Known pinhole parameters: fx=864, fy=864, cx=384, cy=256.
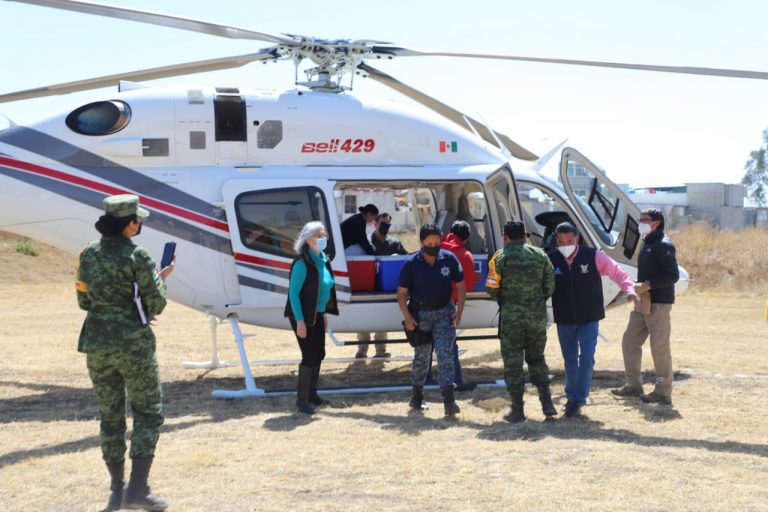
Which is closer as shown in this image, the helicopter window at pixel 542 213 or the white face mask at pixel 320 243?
the white face mask at pixel 320 243

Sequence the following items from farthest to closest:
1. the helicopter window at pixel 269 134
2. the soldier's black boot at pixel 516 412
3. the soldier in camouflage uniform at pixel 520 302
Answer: the helicopter window at pixel 269 134 < the soldier's black boot at pixel 516 412 < the soldier in camouflage uniform at pixel 520 302

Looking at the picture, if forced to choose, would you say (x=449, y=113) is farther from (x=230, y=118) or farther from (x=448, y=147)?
(x=230, y=118)

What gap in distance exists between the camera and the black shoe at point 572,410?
7648 mm

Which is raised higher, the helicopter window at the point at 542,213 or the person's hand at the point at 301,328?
the helicopter window at the point at 542,213

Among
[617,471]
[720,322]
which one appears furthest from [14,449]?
[720,322]

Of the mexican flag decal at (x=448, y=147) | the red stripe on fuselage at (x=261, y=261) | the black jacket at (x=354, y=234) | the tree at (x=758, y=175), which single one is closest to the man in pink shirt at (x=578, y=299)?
the mexican flag decal at (x=448, y=147)

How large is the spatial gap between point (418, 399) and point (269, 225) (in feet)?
8.28

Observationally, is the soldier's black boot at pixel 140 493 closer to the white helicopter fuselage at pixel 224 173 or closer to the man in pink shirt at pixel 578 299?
the man in pink shirt at pixel 578 299

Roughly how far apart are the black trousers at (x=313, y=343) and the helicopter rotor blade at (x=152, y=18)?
9.27 feet

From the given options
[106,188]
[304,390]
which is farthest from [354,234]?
[106,188]

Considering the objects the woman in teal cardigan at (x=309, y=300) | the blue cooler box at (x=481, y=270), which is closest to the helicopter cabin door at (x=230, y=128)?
the woman in teal cardigan at (x=309, y=300)

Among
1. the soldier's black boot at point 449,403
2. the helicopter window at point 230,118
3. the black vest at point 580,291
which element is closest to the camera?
the black vest at point 580,291

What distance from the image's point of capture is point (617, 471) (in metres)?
5.88

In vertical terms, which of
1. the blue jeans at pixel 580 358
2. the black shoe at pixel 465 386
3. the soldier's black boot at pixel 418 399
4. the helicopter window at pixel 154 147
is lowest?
the black shoe at pixel 465 386
